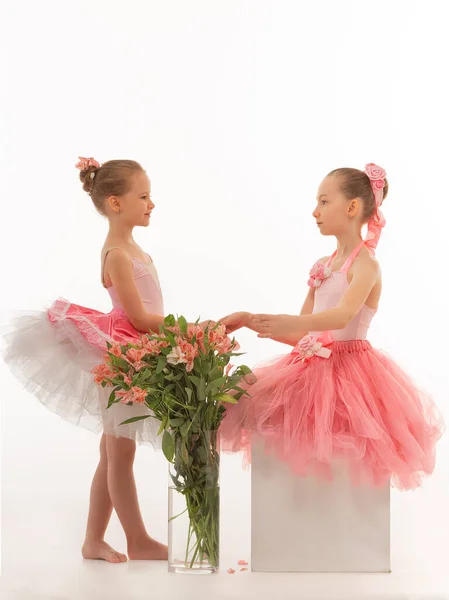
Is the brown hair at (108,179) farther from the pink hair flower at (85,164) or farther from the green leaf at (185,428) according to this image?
the green leaf at (185,428)

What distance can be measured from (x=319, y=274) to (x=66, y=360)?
1.02 m

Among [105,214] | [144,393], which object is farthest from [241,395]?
[105,214]

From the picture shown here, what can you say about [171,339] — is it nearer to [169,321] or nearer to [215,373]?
[169,321]

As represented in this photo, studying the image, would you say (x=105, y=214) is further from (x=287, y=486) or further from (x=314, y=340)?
(x=287, y=486)

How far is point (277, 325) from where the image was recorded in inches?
147

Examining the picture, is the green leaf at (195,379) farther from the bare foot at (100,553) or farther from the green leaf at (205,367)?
the bare foot at (100,553)

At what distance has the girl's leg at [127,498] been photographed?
3.93 meters

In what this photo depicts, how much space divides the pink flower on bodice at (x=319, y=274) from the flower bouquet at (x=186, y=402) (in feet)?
1.67

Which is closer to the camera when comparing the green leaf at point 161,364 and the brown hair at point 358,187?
the green leaf at point 161,364

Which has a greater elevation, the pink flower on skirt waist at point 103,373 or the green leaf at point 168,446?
the pink flower on skirt waist at point 103,373

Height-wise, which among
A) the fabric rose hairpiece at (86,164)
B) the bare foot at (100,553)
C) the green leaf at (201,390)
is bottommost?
the bare foot at (100,553)

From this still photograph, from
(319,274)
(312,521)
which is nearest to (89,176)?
(319,274)

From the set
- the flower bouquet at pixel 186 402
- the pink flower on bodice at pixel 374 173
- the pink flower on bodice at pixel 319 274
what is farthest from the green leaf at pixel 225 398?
the pink flower on bodice at pixel 374 173

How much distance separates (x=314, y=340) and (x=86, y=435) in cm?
212
